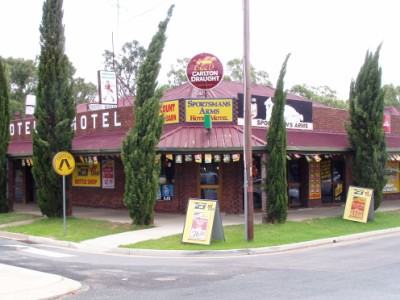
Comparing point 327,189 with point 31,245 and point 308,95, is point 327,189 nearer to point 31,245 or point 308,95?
point 31,245

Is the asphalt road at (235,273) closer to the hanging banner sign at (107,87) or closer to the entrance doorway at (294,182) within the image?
the entrance doorway at (294,182)

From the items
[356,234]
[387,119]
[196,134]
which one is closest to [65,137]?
[196,134]

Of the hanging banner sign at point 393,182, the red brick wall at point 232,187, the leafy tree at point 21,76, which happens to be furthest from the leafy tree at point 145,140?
the leafy tree at point 21,76

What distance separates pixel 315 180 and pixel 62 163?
1132cm

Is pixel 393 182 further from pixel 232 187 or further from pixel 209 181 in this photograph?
pixel 209 181

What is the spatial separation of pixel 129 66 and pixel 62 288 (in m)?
49.4

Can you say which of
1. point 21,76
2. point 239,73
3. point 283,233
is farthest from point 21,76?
point 283,233

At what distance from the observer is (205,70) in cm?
2027

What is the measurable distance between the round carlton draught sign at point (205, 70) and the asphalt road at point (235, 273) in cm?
857

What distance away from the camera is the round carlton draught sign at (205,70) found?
20.2 m

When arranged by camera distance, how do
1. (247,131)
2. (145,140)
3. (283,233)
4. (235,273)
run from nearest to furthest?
1. (235,273)
2. (247,131)
3. (283,233)
4. (145,140)

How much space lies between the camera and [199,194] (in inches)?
806

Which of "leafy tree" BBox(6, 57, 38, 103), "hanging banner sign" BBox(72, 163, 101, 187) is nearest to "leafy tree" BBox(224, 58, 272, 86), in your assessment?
"leafy tree" BBox(6, 57, 38, 103)

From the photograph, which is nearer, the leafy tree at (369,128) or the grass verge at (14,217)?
the leafy tree at (369,128)
